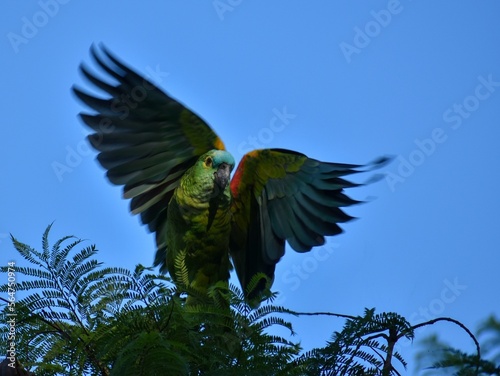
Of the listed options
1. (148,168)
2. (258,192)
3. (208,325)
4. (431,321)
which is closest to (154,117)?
(148,168)

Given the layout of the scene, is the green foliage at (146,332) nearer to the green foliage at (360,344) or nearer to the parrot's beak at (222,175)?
the green foliage at (360,344)

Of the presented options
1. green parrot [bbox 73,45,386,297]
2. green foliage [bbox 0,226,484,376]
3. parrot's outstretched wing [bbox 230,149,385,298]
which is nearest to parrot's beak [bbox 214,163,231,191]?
green parrot [bbox 73,45,386,297]

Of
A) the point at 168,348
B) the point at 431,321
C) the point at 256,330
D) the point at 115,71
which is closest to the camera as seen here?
the point at 431,321

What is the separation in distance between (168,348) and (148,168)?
12.8ft

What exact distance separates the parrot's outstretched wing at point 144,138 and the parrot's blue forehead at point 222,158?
36 centimetres

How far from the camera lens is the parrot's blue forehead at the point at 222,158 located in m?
7.81

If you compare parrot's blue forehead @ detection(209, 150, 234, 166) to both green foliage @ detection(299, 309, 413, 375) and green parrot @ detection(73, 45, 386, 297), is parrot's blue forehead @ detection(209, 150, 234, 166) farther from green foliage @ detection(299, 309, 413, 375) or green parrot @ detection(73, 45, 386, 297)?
green foliage @ detection(299, 309, 413, 375)

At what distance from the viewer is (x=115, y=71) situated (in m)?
8.09

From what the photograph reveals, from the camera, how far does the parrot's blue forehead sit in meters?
7.81

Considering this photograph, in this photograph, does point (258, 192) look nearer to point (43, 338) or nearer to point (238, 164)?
point (238, 164)

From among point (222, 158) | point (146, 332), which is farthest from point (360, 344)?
point (222, 158)

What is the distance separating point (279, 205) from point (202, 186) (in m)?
0.88

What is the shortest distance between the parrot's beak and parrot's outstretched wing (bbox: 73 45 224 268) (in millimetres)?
487

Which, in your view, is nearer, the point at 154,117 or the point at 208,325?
the point at 208,325
